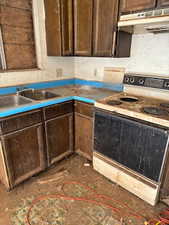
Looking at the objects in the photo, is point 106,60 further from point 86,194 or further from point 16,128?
point 86,194

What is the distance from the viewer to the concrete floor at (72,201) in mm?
1407

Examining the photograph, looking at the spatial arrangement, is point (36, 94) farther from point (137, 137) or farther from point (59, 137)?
point (137, 137)

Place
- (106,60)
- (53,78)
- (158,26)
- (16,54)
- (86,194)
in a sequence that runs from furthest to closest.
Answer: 1. (53,78)
2. (106,60)
3. (16,54)
4. (86,194)
5. (158,26)

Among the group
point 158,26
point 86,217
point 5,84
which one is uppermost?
point 158,26

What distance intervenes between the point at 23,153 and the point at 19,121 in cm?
37

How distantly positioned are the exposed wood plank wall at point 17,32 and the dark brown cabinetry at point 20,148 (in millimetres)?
890

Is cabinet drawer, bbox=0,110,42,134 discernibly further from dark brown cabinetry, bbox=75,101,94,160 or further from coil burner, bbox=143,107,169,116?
coil burner, bbox=143,107,169,116

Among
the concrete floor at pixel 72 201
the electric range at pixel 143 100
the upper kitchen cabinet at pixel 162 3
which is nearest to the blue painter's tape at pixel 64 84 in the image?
the electric range at pixel 143 100

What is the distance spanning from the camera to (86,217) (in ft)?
4.69

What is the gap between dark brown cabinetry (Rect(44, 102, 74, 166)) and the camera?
1.82 meters

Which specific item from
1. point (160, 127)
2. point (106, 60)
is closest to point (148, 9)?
point (106, 60)

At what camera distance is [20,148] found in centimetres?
163

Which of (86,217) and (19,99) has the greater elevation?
(19,99)

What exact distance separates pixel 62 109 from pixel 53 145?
0.47 meters
